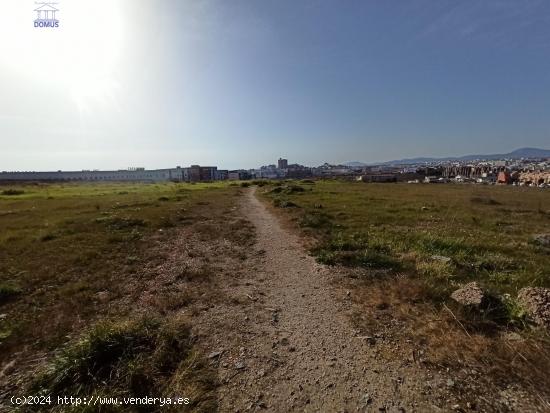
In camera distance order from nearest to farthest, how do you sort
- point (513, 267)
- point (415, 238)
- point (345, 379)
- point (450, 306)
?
point (345, 379)
point (450, 306)
point (513, 267)
point (415, 238)

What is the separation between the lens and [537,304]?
5.50 m

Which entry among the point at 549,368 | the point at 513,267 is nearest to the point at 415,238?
the point at 513,267

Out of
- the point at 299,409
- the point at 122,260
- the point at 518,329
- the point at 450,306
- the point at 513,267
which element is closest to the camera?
the point at 299,409

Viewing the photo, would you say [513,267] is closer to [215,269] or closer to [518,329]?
[518,329]

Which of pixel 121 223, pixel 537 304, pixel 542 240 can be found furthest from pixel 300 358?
pixel 121 223

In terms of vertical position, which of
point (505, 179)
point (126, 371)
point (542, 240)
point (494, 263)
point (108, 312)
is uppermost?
point (126, 371)

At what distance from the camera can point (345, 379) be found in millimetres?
4188

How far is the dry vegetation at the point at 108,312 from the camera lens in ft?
13.5

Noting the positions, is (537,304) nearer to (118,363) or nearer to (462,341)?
(462,341)

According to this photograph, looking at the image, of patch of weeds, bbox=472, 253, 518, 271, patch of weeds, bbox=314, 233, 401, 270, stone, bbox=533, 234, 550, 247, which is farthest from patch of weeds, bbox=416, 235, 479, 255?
stone, bbox=533, 234, 550, 247

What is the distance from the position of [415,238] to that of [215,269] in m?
9.00

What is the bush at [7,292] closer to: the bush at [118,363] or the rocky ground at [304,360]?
the bush at [118,363]

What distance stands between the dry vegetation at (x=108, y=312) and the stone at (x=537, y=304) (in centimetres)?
595

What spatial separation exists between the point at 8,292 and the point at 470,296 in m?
11.7
